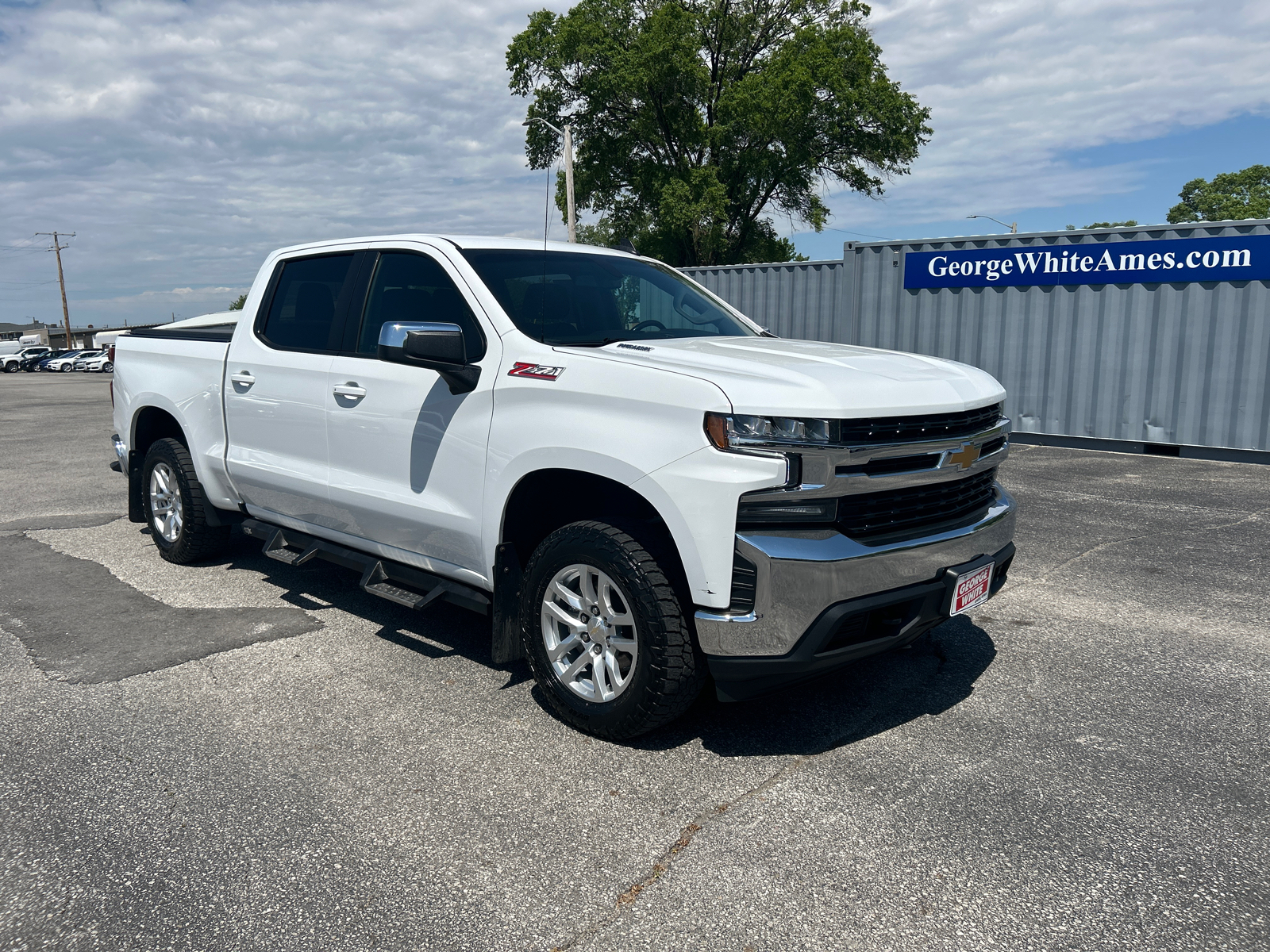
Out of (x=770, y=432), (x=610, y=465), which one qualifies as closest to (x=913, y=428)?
(x=770, y=432)

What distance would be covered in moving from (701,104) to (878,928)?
3752 centimetres

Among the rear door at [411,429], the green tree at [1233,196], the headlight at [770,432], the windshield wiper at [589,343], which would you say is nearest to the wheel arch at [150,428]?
the rear door at [411,429]

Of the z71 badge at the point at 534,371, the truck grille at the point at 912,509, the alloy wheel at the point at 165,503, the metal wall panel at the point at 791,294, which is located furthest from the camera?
the metal wall panel at the point at 791,294

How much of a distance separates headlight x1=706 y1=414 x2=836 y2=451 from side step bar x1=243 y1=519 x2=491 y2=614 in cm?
143

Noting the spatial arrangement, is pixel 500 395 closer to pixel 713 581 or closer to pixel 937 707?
pixel 713 581

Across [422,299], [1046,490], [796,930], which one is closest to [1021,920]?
[796,930]

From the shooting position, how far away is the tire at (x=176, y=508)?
227 inches

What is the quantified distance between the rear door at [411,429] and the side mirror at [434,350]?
0.20 feet

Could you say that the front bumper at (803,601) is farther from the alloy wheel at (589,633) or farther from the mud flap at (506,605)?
the mud flap at (506,605)

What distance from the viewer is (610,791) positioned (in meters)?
3.20

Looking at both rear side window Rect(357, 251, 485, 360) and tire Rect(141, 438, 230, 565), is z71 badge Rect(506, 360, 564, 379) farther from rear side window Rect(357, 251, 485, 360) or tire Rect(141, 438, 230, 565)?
tire Rect(141, 438, 230, 565)

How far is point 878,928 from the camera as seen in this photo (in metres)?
2.46

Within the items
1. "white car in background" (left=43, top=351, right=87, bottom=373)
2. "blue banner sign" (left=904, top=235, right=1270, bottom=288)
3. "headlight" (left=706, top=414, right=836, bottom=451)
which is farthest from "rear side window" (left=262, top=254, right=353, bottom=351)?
"white car in background" (left=43, top=351, right=87, bottom=373)

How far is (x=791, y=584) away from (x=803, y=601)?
71mm
